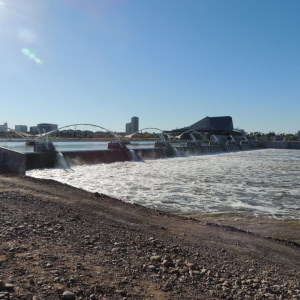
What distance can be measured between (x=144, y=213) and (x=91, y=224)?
8.26 feet

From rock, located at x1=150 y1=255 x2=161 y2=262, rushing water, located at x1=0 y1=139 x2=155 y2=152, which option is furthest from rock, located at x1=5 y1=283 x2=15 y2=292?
rushing water, located at x1=0 y1=139 x2=155 y2=152

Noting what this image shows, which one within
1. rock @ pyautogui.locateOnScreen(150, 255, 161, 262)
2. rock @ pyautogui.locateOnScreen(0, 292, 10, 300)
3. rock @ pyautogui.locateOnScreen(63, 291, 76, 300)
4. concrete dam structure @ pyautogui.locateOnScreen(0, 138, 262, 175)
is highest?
concrete dam structure @ pyautogui.locateOnScreen(0, 138, 262, 175)

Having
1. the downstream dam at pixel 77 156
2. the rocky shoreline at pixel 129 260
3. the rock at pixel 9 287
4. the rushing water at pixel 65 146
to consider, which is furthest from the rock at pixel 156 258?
the rushing water at pixel 65 146

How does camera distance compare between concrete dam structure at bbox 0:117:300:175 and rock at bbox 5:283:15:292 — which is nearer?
rock at bbox 5:283:15:292

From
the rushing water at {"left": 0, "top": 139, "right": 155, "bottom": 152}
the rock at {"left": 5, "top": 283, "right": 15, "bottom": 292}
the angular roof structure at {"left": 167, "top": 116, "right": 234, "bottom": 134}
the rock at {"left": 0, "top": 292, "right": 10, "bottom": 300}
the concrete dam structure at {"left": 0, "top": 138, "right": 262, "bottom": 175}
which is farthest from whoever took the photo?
the angular roof structure at {"left": 167, "top": 116, "right": 234, "bottom": 134}

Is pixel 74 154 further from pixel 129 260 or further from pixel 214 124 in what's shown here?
pixel 214 124

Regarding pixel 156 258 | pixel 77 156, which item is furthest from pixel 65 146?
pixel 156 258

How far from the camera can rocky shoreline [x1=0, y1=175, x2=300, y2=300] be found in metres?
3.10

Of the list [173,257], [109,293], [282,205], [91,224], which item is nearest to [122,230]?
[91,224]

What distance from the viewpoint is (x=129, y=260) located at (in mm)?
3938

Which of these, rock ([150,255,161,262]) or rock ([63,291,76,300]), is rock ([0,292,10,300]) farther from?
rock ([150,255,161,262])

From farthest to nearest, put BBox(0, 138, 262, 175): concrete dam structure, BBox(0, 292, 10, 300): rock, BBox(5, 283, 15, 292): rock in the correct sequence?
1. BBox(0, 138, 262, 175): concrete dam structure
2. BBox(5, 283, 15, 292): rock
3. BBox(0, 292, 10, 300): rock

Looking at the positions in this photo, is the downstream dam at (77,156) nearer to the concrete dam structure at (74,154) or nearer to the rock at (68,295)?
the concrete dam structure at (74,154)

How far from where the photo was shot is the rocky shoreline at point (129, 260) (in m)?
3.10
